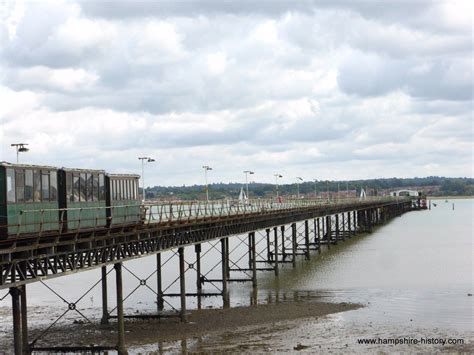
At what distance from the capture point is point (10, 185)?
27.3 m

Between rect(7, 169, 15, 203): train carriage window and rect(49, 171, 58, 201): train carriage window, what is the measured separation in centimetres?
272

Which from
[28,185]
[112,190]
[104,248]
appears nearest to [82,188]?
[104,248]

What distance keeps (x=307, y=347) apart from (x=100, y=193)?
1050 cm

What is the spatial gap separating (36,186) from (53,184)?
1.41 meters

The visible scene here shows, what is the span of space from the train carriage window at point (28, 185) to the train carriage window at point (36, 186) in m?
0.22

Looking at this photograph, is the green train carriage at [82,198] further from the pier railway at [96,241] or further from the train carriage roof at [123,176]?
the train carriage roof at [123,176]

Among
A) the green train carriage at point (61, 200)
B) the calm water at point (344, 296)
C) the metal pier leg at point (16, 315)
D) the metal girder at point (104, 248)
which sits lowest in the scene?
the calm water at point (344, 296)

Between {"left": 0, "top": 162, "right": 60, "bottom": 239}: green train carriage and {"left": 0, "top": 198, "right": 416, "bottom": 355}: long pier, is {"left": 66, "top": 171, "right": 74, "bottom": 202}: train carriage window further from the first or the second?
{"left": 0, "top": 198, "right": 416, "bottom": 355}: long pier

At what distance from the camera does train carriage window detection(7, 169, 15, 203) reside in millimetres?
27172

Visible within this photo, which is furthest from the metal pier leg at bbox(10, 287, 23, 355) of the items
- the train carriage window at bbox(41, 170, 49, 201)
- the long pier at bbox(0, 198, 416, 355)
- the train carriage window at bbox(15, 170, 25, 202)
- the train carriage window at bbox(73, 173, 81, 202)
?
the train carriage window at bbox(73, 173, 81, 202)

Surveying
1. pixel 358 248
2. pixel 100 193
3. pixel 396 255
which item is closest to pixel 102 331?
pixel 100 193

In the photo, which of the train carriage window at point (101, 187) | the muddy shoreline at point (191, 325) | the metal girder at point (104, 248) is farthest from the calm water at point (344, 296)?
the train carriage window at point (101, 187)

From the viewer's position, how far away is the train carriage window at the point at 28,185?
93.0 feet

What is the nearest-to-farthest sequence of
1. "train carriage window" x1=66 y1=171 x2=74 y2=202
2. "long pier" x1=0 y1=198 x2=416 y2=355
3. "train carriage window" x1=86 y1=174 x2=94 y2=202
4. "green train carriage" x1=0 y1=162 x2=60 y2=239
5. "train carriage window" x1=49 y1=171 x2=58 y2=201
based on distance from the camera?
"long pier" x1=0 y1=198 x2=416 y2=355, "green train carriage" x1=0 y1=162 x2=60 y2=239, "train carriage window" x1=49 y1=171 x2=58 y2=201, "train carriage window" x1=66 y1=171 x2=74 y2=202, "train carriage window" x1=86 y1=174 x2=94 y2=202
